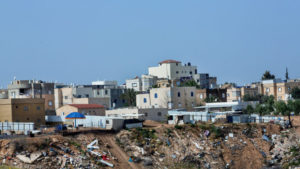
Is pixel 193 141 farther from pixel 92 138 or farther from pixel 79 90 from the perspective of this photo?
pixel 79 90

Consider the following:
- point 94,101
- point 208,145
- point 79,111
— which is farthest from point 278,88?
point 208,145

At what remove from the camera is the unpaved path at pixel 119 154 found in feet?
147

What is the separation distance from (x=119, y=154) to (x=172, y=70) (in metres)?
71.1

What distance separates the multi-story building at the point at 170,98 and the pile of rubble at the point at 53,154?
29.2 m

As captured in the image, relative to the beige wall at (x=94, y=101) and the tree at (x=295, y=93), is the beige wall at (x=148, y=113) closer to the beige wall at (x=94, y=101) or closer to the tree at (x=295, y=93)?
the beige wall at (x=94, y=101)

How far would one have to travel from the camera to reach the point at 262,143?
55.3 meters

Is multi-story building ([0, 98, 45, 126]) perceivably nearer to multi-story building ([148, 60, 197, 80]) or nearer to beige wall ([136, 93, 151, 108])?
beige wall ([136, 93, 151, 108])

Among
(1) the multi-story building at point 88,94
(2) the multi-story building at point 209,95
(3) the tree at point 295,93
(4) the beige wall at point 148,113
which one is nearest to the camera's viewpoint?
(4) the beige wall at point 148,113

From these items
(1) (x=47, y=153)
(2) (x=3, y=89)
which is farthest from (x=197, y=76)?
(1) (x=47, y=153)

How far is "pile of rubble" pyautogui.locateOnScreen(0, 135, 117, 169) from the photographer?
41375 millimetres

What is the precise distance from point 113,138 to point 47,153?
8.16 meters

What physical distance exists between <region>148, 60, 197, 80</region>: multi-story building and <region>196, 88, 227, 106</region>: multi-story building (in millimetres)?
32142

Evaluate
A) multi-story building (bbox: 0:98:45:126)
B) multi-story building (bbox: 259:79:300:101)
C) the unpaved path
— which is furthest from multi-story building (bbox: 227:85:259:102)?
the unpaved path

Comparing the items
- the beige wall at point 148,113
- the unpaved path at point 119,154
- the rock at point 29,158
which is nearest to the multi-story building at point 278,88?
the beige wall at point 148,113
